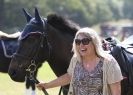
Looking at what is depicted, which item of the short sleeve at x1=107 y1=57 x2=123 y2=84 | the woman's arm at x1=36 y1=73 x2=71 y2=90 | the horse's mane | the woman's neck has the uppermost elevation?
the horse's mane

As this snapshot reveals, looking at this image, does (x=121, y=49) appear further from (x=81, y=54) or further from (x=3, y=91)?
(x=3, y=91)

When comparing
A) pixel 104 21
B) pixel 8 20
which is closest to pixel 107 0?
pixel 104 21

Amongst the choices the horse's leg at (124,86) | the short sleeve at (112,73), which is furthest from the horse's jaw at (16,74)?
the short sleeve at (112,73)

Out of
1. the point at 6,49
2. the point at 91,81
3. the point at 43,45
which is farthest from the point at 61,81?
the point at 6,49

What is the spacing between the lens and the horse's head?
21.6 feet

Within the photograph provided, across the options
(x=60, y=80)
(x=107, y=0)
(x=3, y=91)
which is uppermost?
(x=107, y=0)

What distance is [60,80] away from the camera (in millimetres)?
5660

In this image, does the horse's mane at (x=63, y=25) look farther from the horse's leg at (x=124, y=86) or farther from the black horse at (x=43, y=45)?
the horse's leg at (x=124, y=86)

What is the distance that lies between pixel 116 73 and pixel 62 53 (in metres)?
1.85

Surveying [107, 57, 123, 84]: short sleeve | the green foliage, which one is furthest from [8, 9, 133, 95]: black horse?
the green foliage

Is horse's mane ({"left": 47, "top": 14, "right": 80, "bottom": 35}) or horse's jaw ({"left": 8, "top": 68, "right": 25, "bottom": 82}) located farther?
horse's mane ({"left": 47, "top": 14, "right": 80, "bottom": 35})

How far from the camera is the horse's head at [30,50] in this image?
21.6 feet

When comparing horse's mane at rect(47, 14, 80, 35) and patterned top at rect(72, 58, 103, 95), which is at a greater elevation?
horse's mane at rect(47, 14, 80, 35)

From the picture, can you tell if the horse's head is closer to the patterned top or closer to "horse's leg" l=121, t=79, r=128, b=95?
"horse's leg" l=121, t=79, r=128, b=95
